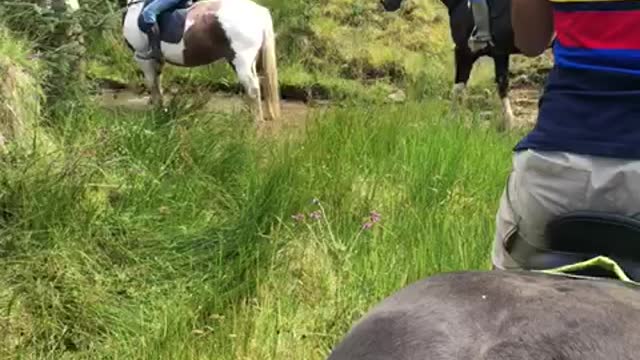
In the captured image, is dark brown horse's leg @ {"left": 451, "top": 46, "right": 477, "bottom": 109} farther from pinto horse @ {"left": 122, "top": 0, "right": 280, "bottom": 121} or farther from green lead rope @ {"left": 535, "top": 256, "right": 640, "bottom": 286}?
green lead rope @ {"left": 535, "top": 256, "right": 640, "bottom": 286}

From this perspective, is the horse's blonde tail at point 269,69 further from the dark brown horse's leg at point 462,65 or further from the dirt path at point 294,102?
the dark brown horse's leg at point 462,65

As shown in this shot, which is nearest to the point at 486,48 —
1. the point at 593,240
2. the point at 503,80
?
the point at 503,80

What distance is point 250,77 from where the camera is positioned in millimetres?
9125

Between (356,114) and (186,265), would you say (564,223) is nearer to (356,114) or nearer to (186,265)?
(186,265)

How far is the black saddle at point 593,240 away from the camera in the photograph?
1527mm

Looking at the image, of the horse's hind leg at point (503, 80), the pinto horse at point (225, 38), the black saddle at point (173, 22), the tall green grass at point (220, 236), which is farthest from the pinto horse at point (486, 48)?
the tall green grass at point (220, 236)

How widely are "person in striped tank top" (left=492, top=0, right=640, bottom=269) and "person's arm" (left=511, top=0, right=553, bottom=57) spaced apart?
21 centimetres

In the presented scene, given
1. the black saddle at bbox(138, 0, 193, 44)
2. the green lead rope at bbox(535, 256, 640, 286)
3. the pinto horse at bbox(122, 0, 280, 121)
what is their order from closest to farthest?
the green lead rope at bbox(535, 256, 640, 286)
the pinto horse at bbox(122, 0, 280, 121)
the black saddle at bbox(138, 0, 193, 44)

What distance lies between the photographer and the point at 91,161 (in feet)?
14.3

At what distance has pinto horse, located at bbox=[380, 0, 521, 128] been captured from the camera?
29.1 feet

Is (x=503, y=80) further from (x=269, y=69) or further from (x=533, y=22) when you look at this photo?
(x=533, y=22)

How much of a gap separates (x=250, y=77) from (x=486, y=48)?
2.29 meters

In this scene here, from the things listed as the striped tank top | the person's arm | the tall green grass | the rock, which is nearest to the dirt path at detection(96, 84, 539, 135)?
the rock

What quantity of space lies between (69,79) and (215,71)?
672 centimetres
